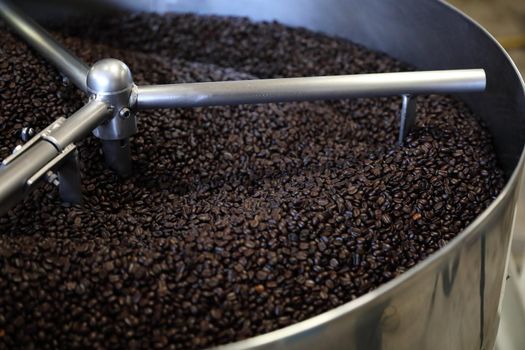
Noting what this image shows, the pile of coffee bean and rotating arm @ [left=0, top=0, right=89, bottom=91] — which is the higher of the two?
rotating arm @ [left=0, top=0, right=89, bottom=91]

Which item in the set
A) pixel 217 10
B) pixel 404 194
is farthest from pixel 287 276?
pixel 217 10

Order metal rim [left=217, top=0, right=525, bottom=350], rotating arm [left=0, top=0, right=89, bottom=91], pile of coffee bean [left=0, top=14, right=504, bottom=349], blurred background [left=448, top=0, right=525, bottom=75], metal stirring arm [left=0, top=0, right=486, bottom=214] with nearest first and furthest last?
metal rim [left=217, top=0, right=525, bottom=350] < pile of coffee bean [left=0, top=14, right=504, bottom=349] < metal stirring arm [left=0, top=0, right=486, bottom=214] < rotating arm [left=0, top=0, right=89, bottom=91] < blurred background [left=448, top=0, right=525, bottom=75]

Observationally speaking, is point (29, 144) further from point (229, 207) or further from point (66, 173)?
point (229, 207)

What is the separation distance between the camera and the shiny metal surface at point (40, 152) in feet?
3.05

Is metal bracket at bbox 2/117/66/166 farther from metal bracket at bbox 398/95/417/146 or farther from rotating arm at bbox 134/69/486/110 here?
metal bracket at bbox 398/95/417/146

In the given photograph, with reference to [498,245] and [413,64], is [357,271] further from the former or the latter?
[413,64]

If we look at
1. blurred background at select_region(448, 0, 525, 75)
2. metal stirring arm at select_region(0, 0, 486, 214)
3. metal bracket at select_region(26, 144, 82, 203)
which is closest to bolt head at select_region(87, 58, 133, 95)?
metal stirring arm at select_region(0, 0, 486, 214)

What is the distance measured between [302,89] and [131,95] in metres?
0.26

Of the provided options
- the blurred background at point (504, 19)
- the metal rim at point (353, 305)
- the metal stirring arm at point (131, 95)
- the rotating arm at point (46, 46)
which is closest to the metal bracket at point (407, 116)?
the metal stirring arm at point (131, 95)

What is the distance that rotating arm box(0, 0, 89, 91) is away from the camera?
1211mm

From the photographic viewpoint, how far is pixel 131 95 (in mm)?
1107

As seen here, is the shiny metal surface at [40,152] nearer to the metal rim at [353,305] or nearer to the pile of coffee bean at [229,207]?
the pile of coffee bean at [229,207]

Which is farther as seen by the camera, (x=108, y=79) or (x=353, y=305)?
(x=108, y=79)

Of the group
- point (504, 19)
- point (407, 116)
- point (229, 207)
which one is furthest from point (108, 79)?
point (504, 19)
